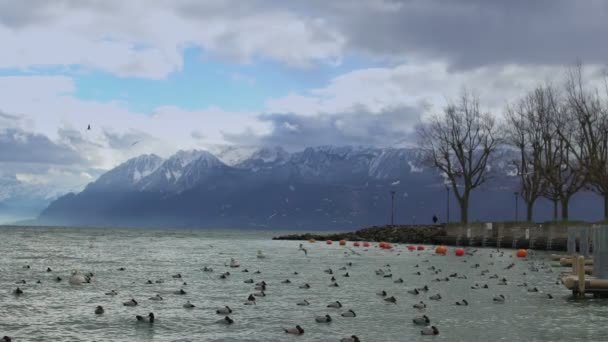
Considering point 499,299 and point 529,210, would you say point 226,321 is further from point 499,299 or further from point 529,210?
point 529,210

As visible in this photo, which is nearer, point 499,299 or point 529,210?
point 499,299

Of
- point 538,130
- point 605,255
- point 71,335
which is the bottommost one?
point 71,335

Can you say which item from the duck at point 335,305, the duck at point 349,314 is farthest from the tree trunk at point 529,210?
the duck at point 349,314

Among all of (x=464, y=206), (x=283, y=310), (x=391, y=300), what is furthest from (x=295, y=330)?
(x=464, y=206)

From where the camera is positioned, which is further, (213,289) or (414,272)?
(414,272)

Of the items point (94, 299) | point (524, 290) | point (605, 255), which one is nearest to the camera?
point (94, 299)

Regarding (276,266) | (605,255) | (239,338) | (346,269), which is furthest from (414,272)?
(239,338)

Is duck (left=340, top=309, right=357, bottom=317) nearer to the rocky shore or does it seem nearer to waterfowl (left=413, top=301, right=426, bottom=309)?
waterfowl (left=413, top=301, right=426, bottom=309)

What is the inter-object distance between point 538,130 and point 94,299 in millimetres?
76147

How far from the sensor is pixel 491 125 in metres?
106

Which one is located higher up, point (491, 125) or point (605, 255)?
point (491, 125)

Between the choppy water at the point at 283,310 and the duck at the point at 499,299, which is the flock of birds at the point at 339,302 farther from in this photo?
the choppy water at the point at 283,310

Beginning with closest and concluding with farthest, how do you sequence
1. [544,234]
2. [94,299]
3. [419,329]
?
1. [419,329]
2. [94,299]
3. [544,234]

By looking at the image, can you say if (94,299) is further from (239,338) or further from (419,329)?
(419,329)
